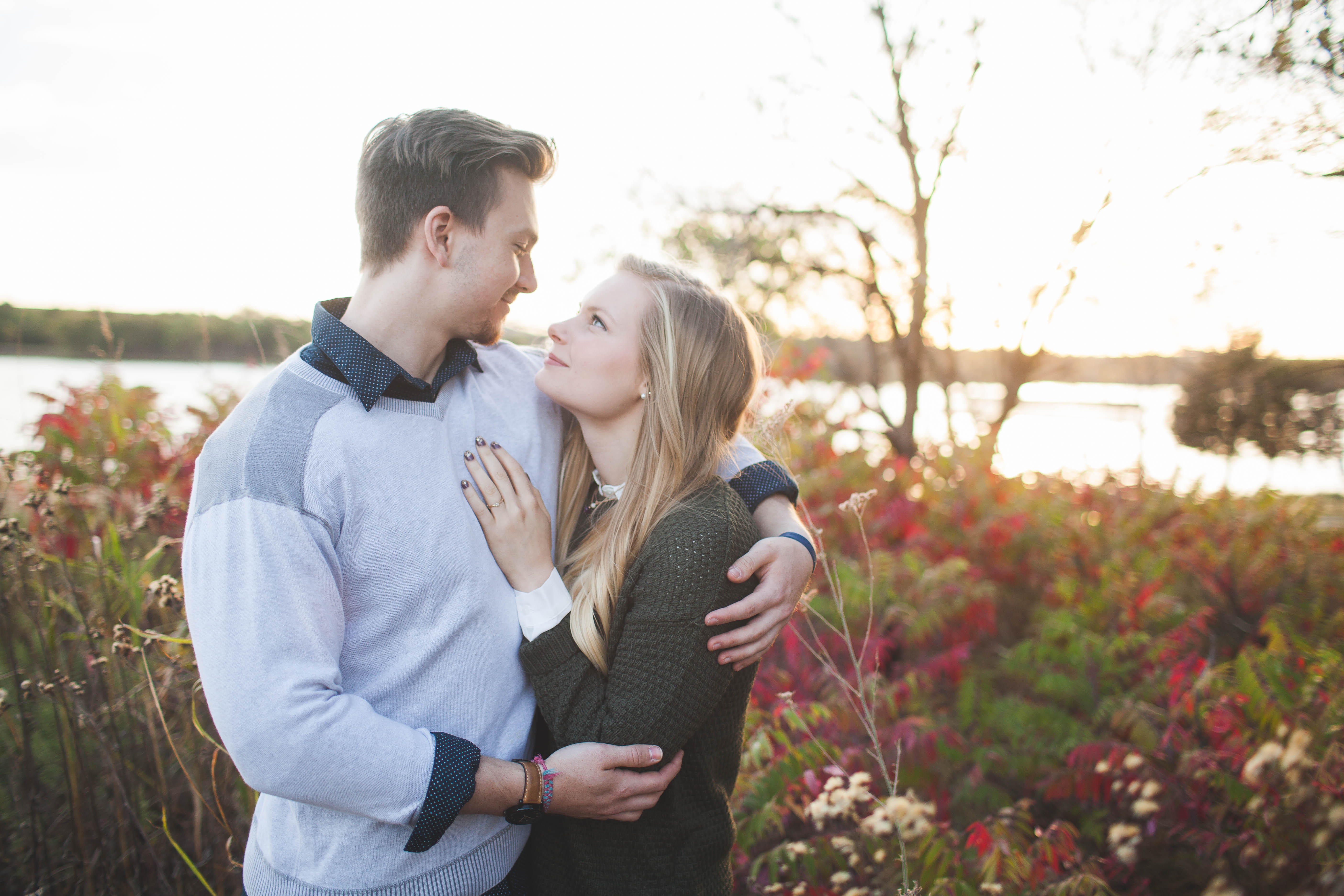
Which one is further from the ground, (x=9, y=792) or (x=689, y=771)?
(x=689, y=771)

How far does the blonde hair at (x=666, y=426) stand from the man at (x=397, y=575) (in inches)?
7.1

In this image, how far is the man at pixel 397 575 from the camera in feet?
4.30

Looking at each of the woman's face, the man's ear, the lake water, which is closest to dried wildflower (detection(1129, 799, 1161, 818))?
the woman's face

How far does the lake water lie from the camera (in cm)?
416

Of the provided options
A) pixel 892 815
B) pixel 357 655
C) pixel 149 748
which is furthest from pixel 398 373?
pixel 149 748

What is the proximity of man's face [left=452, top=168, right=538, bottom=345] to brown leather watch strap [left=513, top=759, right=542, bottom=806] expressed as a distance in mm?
1027

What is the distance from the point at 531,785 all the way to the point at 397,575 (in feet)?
1.71

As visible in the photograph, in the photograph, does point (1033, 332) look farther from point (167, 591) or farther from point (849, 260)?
point (167, 591)

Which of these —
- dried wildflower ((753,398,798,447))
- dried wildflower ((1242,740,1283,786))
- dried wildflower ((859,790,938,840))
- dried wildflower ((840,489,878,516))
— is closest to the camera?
dried wildflower ((1242,740,1283,786))

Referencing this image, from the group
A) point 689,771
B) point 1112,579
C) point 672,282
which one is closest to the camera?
point 689,771

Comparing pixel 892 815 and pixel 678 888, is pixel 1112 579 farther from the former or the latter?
pixel 678 888

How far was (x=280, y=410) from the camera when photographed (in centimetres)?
144

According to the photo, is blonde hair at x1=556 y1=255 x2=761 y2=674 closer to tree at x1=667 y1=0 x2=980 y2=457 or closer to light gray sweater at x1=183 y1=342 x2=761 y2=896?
light gray sweater at x1=183 y1=342 x2=761 y2=896

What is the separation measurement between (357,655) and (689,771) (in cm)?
82
